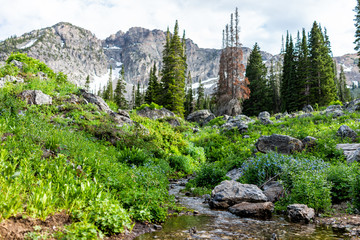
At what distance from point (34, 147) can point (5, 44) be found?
25465cm

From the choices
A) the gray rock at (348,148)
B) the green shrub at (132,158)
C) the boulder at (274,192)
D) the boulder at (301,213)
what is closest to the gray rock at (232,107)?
the gray rock at (348,148)

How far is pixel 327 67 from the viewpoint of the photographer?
129 feet

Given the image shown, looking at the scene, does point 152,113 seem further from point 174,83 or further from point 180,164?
point 180,164

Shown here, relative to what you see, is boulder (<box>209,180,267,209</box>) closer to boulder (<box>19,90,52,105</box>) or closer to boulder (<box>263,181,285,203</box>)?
boulder (<box>263,181,285,203</box>)

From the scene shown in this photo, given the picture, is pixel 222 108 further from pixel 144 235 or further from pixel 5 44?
pixel 5 44

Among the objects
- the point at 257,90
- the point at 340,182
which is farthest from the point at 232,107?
the point at 340,182

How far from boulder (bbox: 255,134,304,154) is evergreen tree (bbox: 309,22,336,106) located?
32.2 m

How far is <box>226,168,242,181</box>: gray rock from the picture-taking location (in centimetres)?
959

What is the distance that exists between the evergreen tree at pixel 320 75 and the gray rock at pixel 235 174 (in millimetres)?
34842

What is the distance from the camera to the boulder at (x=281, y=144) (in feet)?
36.0

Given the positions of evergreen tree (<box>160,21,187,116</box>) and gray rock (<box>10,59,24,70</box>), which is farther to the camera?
evergreen tree (<box>160,21,187,116</box>)

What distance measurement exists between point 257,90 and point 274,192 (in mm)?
40892

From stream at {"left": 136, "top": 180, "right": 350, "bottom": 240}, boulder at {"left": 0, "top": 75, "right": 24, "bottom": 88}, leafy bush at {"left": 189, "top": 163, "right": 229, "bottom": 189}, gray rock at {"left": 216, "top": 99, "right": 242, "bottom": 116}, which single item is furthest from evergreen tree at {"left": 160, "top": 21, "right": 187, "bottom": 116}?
stream at {"left": 136, "top": 180, "right": 350, "bottom": 240}

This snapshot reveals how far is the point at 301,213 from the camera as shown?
541 centimetres
